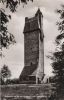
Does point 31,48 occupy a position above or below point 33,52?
above

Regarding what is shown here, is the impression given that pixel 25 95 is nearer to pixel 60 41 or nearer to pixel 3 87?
pixel 3 87

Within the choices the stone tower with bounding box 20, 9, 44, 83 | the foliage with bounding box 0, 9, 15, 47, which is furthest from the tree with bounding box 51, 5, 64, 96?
the stone tower with bounding box 20, 9, 44, 83

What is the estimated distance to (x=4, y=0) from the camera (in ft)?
26.8

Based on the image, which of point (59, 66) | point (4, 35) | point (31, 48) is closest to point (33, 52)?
point (31, 48)

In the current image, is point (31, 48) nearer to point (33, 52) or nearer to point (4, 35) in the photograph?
point (33, 52)

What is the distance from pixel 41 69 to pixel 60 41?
4081 cm

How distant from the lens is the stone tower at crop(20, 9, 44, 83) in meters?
54.6

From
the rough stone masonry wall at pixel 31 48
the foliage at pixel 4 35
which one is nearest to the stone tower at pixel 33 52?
the rough stone masonry wall at pixel 31 48

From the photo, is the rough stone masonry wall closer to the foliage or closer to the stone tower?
the stone tower

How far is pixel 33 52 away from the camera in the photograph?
56844 millimetres

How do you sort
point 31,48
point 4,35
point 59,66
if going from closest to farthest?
point 4,35 < point 59,66 < point 31,48

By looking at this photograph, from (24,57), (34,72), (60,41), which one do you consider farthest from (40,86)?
(60,41)

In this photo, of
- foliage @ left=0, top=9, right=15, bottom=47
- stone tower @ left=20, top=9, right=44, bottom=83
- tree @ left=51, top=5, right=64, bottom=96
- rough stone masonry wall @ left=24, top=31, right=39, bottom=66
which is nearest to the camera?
foliage @ left=0, top=9, right=15, bottom=47

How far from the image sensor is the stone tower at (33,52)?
5458cm
